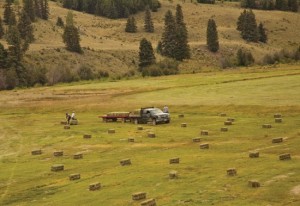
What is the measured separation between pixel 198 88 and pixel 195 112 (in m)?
26.2

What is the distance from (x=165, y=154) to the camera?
33.9m

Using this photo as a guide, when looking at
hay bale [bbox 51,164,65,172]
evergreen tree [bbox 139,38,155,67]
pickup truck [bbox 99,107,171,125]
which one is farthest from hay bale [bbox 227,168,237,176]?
evergreen tree [bbox 139,38,155,67]

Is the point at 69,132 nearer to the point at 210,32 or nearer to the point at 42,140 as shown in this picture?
the point at 42,140

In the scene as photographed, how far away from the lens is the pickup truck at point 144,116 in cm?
5338

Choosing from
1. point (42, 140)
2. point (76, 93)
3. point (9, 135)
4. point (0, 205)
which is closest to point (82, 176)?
point (0, 205)

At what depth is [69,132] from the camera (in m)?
50.0

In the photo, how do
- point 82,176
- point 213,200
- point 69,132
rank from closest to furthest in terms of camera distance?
point 213,200
point 82,176
point 69,132

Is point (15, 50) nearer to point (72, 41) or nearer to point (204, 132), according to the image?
point (72, 41)

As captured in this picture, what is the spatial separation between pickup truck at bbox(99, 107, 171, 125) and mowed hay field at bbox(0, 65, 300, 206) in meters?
1.29

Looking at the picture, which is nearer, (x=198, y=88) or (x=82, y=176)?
(x=82, y=176)

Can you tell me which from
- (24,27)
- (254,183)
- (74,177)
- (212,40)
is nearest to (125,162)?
(74,177)

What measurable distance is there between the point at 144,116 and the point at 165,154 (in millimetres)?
21268

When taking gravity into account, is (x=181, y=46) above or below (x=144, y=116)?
above

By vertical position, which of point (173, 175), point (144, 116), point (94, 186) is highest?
point (173, 175)
